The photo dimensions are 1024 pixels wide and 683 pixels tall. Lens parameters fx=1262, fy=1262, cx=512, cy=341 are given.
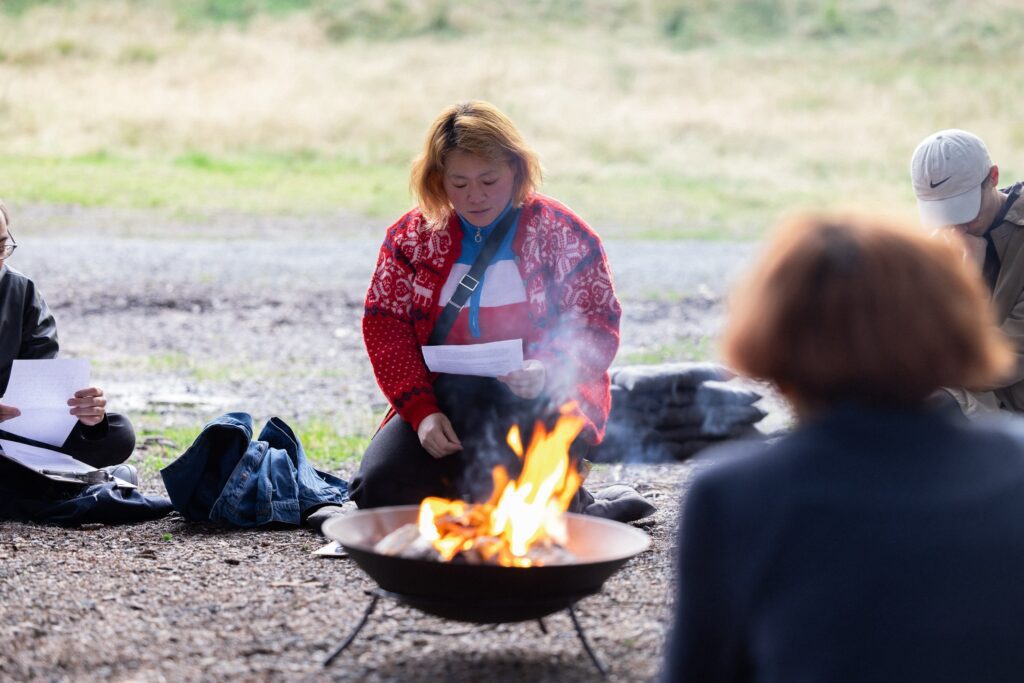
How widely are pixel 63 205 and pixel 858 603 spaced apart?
16108 millimetres

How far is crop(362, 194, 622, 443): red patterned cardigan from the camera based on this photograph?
4445 millimetres

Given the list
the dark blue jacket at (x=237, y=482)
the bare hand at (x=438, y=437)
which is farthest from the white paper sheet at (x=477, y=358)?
the dark blue jacket at (x=237, y=482)

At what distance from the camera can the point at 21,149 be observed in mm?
19859

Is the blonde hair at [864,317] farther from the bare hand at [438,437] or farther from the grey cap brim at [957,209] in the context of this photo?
the grey cap brim at [957,209]

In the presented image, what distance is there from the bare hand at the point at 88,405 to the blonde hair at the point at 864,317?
3389 mm

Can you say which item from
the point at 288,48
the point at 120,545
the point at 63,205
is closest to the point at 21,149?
the point at 63,205

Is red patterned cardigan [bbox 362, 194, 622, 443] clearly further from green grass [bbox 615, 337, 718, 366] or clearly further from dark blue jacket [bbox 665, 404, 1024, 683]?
green grass [bbox 615, 337, 718, 366]

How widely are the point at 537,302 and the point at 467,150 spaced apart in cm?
60

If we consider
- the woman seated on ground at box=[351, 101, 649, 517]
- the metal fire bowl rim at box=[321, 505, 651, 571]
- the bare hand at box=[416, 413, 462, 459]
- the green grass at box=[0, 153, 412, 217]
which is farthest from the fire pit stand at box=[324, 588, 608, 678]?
the green grass at box=[0, 153, 412, 217]

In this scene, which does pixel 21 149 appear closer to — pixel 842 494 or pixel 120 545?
pixel 120 545

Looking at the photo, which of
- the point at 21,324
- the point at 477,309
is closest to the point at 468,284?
the point at 477,309

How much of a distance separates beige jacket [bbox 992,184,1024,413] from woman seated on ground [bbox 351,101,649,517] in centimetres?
140

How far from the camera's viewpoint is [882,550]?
1951mm

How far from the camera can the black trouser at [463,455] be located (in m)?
4.41
